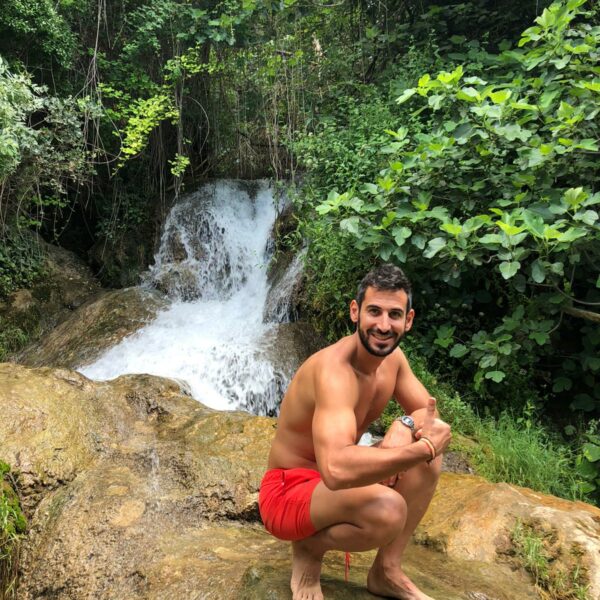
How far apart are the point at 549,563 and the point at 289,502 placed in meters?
1.51

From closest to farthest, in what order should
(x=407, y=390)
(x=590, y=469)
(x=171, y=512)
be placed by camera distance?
(x=407, y=390), (x=171, y=512), (x=590, y=469)

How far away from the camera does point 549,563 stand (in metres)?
2.45

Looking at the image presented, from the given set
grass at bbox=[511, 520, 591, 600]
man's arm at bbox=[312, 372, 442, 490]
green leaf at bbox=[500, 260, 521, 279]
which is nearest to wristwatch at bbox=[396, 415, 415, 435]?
man's arm at bbox=[312, 372, 442, 490]

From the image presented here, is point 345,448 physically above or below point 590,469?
above

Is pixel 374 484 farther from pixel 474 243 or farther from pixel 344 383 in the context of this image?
pixel 474 243

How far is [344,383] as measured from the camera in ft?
5.68

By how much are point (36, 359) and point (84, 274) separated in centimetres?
251

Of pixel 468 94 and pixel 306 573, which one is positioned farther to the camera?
pixel 468 94

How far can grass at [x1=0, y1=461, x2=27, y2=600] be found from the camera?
259 centimetres

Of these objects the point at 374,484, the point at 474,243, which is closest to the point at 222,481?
the point at 374,484

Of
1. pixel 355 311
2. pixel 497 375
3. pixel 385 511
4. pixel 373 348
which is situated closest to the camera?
pixel 385 511

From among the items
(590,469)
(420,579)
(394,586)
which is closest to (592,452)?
(590,469)

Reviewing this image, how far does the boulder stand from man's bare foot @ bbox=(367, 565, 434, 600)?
0.07m

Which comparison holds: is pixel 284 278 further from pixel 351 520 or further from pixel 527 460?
pixel 351 520
